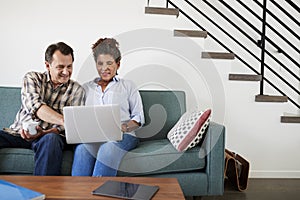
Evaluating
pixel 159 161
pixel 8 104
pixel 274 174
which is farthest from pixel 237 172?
pixel 8 104

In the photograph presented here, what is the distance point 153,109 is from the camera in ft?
9.68

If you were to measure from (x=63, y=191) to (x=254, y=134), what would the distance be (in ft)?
7.70

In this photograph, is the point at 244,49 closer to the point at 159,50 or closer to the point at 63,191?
the point at 159,50

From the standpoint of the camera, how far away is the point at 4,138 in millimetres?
2379

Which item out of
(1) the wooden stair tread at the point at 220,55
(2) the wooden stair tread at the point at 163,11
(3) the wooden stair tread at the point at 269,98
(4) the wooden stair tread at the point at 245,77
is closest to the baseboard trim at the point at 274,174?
(3) the wooden stair tread at the point at 269,98

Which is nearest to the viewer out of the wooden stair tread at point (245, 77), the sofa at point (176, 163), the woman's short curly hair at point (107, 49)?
the sofa at point (176, 163)

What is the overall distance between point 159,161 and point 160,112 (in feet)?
2.22

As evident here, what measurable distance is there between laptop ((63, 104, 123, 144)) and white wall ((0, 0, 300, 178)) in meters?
1.19

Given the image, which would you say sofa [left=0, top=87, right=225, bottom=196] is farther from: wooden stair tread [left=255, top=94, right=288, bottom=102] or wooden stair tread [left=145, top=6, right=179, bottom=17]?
wooden stair tread [left=145, top=6, right=179, bottom=17]

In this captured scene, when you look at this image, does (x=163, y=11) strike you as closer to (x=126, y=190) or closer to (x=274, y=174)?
(x=274, y=174)

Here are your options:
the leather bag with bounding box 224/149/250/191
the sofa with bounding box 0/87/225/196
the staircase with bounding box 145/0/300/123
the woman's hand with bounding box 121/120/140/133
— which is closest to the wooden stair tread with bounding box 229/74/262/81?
the staircase with bounding box 145/0/300/123

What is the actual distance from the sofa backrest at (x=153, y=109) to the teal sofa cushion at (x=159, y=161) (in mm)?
464

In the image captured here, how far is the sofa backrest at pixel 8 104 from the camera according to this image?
9.11ft

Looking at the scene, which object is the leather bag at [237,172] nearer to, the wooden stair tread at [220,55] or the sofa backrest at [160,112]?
the sofa backrest at [160,112]
